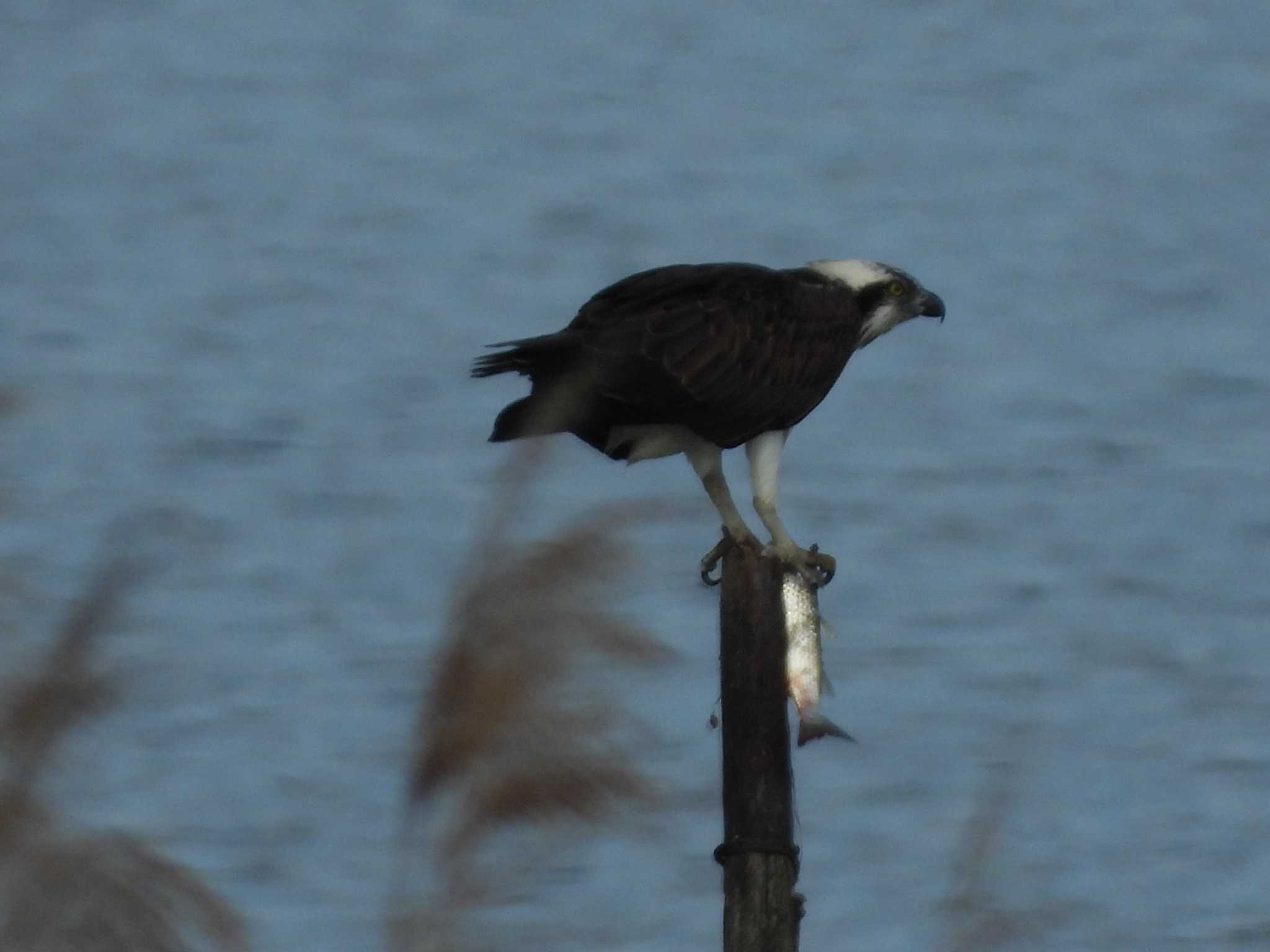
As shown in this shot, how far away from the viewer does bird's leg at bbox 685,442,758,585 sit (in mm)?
6309

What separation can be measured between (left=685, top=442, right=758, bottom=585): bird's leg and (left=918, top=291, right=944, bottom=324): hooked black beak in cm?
128

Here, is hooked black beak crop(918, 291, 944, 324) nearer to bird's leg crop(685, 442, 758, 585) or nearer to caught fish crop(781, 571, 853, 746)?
bird's leg crop(685, 442, 758, 585)

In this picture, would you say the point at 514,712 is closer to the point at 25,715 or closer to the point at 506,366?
the point at 25,715

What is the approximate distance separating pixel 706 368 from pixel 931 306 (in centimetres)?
156

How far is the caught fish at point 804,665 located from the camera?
A: 14.8 feet

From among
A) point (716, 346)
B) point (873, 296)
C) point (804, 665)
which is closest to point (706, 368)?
point (716, 346)

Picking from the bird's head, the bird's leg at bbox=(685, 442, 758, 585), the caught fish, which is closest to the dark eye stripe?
the bird's head

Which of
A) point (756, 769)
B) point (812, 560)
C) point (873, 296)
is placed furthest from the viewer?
point (873, 296)

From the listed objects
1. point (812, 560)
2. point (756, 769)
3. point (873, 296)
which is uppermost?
point (873, 296)

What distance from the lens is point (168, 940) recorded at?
2.42 metres

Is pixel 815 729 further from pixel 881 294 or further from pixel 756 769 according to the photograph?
pixel 881 294

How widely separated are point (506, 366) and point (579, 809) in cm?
324

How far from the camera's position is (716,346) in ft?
21.4

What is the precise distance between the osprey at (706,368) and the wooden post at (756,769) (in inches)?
39.0
